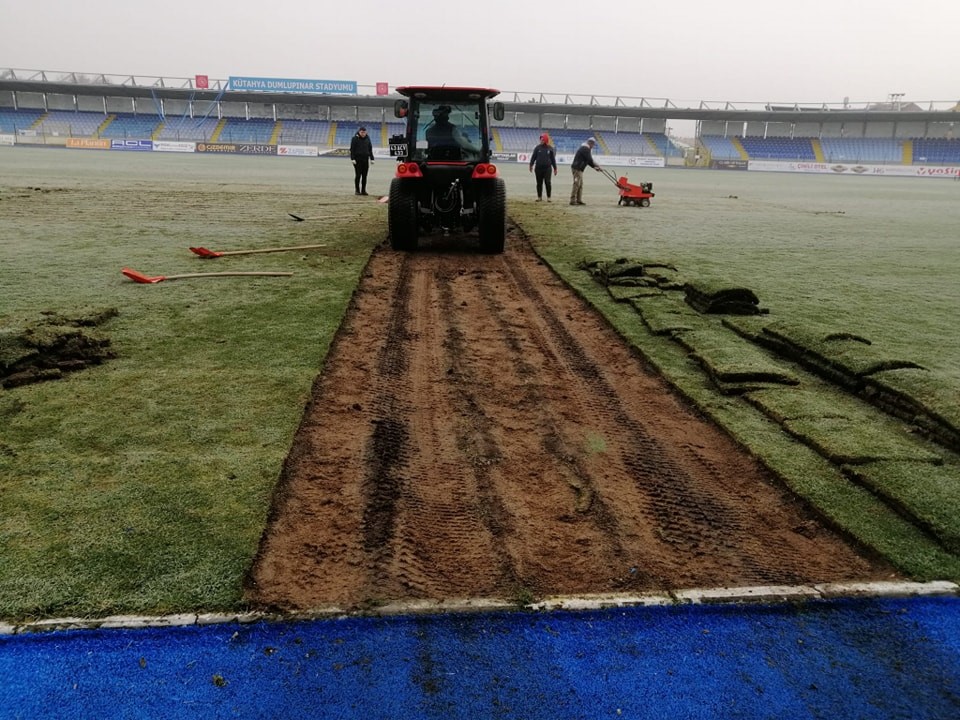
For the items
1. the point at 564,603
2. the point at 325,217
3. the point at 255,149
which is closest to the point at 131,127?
the point at 255,149

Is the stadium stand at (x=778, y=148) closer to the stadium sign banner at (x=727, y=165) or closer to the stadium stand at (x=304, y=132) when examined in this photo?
the stadium sign banner at (x=727, y=165)

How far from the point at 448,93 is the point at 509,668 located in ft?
31.4

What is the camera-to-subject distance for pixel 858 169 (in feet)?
190

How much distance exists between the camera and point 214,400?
14.8 feet

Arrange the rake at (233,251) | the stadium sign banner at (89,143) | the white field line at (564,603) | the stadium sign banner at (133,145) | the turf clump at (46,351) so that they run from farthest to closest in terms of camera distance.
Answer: the stadium sign banner at (133,145) → the stadium sign banner at (89,143) → the rake at (233,251) → the turf clump at (46,351) → the white field line at (564,603)

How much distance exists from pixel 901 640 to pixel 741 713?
827 mm

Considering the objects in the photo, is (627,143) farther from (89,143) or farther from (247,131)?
(89,143)

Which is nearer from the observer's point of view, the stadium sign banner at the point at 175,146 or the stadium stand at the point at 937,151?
the stadium sign banner at the point at 175,146

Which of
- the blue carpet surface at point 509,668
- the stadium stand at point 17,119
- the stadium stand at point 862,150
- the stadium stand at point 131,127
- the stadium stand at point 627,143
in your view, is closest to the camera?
the blue carpet surface at point 509,668

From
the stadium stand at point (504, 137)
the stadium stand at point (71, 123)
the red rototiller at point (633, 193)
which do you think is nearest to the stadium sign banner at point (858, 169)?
the stadium stand at point (504, 137)

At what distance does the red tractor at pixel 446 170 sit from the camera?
33.0 feet

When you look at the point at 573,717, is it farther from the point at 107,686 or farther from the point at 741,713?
the point at 107,686

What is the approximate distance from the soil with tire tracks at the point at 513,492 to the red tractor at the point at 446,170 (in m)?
4.64

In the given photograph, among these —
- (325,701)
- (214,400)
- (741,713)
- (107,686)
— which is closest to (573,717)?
(741,713)
